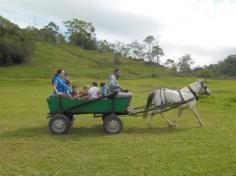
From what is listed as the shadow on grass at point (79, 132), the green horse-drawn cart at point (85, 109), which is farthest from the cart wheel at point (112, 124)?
the shadow on grass at point (79, 132)

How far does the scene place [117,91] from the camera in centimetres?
1263

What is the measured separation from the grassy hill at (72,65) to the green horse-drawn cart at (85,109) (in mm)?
54780

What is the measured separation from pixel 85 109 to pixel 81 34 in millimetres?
113961

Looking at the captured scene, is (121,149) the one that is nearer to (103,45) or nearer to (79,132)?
(79,132)

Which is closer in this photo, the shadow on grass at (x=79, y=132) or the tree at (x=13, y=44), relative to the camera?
the shadow on grass at (x=79, y=132)

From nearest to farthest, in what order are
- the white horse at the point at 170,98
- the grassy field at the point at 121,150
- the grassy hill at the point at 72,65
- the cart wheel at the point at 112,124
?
the grassy field at the point at 121,150
the cart wheel at the point at 112,124
the white horse at the point at 170,98
the grassy hill at the point at 72,65

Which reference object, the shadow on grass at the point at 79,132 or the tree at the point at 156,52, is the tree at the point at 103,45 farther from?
the shadow on grass at the point at 79,132

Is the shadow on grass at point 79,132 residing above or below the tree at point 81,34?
below

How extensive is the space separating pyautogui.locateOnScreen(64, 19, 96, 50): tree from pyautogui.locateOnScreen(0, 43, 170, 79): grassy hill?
810 cm

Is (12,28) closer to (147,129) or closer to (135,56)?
(135,56)

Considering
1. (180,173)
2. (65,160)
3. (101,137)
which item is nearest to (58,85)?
(101,137)

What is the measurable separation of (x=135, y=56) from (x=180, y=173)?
120m

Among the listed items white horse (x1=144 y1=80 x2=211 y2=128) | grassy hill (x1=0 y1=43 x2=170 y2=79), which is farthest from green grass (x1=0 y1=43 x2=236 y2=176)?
grassy hill (x1=0 y1=43 x2=170 y2=79)

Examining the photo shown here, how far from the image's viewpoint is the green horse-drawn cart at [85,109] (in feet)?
41.2
